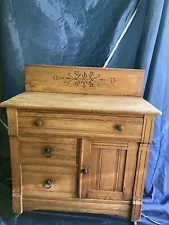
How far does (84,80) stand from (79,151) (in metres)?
0.44

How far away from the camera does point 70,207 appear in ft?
4.09

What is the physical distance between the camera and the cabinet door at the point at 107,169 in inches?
44.7

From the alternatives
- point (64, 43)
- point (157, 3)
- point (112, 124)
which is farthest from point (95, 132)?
point (157, 3)

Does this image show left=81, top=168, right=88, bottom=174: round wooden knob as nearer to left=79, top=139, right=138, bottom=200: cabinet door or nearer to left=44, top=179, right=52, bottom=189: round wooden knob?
left=79, top=139, right=138, bottom=200: cabinet door

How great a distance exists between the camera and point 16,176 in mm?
1208

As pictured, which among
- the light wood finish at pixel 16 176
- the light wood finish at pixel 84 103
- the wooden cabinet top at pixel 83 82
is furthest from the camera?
the wooden cabinet top at pixel 83 82

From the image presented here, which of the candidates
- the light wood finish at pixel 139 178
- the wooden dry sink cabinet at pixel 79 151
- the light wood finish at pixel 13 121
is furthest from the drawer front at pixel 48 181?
the light wood finish at pixel 139 178

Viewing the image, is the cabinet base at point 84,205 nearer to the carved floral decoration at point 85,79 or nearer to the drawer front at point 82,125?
the drawer front at point 82,125

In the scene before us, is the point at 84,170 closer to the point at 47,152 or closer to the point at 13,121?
the point at 47,152

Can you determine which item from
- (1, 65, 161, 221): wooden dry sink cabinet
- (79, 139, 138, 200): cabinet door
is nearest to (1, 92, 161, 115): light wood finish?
(1, 65, 161, 221): wooden dry sink cabinet

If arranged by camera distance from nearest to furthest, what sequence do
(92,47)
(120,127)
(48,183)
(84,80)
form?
(120,127)
(48,183)
(84,80)
(92,47)

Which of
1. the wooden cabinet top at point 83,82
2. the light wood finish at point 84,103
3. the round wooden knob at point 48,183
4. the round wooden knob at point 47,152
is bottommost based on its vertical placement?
the round wooden knob at point 48,183

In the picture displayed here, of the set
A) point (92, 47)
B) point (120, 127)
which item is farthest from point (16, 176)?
point (92, 47)

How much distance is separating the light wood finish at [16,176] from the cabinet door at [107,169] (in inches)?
12.6
